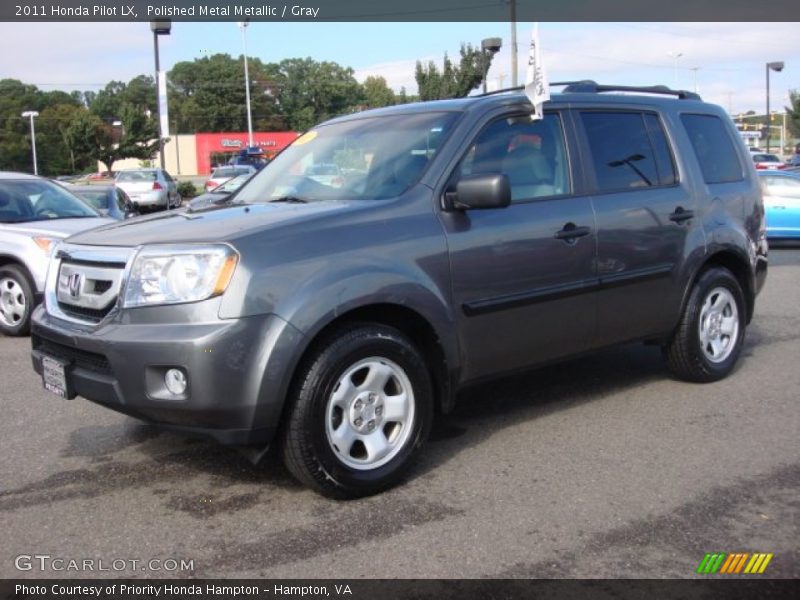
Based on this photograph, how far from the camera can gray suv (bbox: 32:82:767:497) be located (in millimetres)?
3625

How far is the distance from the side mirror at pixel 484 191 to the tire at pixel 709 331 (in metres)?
2.08

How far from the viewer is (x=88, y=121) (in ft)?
227

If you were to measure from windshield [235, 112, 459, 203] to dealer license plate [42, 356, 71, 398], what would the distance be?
1.48m

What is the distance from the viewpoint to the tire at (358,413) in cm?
375

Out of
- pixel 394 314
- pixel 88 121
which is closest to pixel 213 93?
pixel 88 121

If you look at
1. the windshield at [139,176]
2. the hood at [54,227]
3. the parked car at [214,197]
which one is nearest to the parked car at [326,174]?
the parked car at [214,197]

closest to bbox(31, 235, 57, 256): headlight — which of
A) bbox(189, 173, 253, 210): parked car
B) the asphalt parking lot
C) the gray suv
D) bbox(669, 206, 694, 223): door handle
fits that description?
bbox(189, 173, 253, 210): parked car

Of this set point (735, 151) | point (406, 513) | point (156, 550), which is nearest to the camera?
point (156, 550)

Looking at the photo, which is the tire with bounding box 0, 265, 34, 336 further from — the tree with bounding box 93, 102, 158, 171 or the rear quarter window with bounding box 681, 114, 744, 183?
the tree with bounding box 93, 102, 158, 171

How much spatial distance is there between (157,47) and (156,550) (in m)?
29.8

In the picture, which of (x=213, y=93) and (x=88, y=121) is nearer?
(x=88, y=121)

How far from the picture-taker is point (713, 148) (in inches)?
237

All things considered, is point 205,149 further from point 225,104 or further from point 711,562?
point 711,562
